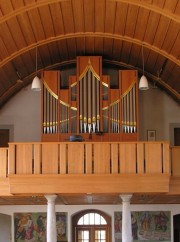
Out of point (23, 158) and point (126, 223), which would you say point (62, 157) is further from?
point (126, 223)

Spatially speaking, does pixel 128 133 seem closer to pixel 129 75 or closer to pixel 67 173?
pixel 129 75

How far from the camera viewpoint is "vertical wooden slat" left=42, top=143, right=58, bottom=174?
1745cm

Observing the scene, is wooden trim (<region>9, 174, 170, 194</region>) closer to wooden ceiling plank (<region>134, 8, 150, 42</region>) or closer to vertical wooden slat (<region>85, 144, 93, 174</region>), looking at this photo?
vertical wooden slat (<region>85, 144, 93, 174</region>)

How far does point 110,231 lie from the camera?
24109 millimetres

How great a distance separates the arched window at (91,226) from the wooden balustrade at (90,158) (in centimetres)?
721

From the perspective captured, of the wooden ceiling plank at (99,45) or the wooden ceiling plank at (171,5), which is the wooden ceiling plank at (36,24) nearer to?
the wooden ceiling plank at (99,45)

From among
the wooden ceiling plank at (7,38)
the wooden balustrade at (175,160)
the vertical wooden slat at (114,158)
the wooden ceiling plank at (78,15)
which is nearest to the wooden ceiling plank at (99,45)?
the wooden ceiling plank at (78,15)

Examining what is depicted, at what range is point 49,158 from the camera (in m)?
17.5

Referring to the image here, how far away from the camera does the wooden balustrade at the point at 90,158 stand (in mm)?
17453

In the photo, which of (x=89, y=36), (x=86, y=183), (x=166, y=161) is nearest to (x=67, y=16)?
(x=89, y=36)

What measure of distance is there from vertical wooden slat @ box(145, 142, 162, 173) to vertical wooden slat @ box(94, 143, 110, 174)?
1157 millimetres

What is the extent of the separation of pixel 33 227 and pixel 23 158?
6.77 meters

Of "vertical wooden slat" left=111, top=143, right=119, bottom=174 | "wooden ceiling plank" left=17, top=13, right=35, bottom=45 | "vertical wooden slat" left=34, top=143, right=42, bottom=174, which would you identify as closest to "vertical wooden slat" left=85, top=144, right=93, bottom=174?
"vertical wooden slat" left=111, top=143, right=119, bottom=174

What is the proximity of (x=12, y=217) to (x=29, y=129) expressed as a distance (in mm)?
3577
